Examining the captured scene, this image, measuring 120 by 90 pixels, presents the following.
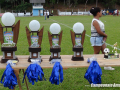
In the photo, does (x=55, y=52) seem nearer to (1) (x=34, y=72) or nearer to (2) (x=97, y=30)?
(1) (x=34, y=72)

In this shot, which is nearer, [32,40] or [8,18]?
[8,18]

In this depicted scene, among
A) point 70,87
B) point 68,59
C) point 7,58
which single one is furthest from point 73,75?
point 7,58

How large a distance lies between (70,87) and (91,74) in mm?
1067

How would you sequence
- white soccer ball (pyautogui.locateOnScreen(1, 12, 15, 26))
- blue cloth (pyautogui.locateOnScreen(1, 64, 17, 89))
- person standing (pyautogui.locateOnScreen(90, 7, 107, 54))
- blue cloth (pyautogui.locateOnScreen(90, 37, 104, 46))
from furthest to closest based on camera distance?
blue cloth (pyautogui.locateOnScreen(90, 37, 104, 46)) → person standing (pyautogui.locateOnScreen(90, 7, 107, 54)) → white soccer ball (pyautogui.locateOnScreen(1, 12, 15, 26)) → blue cloth (pyautogui.locateOnScreen(1, 64, 17, 89))

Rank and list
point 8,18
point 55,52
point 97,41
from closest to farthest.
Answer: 1. point 8,18
2. point 55,52
3. point 97,41

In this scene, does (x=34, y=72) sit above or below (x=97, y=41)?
below

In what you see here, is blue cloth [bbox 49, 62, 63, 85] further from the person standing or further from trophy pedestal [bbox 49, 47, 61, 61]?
the person standing

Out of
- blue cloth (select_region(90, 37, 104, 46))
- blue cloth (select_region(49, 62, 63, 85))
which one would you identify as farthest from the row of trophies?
blue cloth (select_region(90, 37, 104, 46))

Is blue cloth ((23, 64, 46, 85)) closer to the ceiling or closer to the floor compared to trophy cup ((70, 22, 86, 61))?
closer to the floor

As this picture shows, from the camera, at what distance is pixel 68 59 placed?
2.99 meters

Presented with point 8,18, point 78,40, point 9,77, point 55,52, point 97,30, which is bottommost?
point 9,77

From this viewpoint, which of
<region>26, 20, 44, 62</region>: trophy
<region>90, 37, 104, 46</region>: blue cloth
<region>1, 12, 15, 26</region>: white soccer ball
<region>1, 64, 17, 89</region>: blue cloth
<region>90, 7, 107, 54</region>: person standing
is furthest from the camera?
<region>90, 37, 104, 46</region>: blue cloth

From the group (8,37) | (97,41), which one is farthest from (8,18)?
(97,41)

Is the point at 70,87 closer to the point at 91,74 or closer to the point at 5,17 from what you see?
the point at 91,74
